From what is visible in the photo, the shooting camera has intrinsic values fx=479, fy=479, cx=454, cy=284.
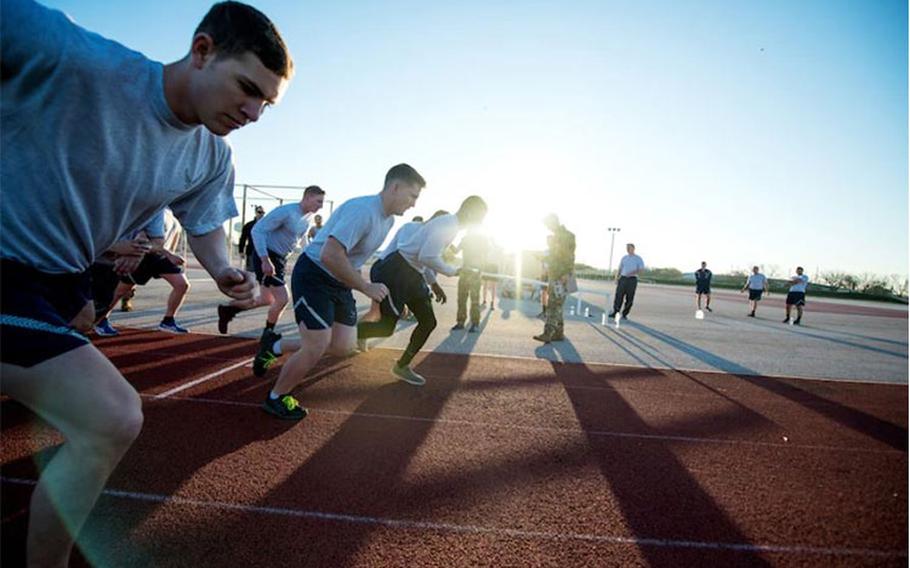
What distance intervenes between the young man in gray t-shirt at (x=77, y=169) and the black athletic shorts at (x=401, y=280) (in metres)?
3.10

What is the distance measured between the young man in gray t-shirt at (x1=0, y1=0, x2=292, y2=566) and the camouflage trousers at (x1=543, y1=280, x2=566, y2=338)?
23.3ft

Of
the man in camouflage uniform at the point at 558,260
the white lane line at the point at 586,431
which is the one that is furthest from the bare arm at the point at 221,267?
the man in camouflage uniform at the point at 558,260

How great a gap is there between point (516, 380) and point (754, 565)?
11.1 feet

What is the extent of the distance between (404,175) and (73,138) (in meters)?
2.43

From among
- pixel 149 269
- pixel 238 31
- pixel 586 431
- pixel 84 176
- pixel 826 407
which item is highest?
pixel 238 31

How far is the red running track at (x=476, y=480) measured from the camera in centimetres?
223

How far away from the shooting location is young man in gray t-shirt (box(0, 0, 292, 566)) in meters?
1.36

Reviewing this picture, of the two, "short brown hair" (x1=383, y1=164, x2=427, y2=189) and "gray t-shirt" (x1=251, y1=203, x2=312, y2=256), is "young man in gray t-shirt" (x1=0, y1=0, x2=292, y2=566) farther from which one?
"gray t-shirt" (x1=251, y1=203, x2=312, y2=256)

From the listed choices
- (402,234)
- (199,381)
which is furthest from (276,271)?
(402,234)

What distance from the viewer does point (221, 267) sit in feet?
6.81

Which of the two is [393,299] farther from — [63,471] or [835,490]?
[835,490]

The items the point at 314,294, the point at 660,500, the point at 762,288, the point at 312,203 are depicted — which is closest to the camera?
the point at 660,500

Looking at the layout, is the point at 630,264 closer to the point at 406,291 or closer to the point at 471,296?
the point at 471,296

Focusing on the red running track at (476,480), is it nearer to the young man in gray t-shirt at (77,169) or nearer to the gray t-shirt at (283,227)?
the young man in gray t-shirt at (77,169)
